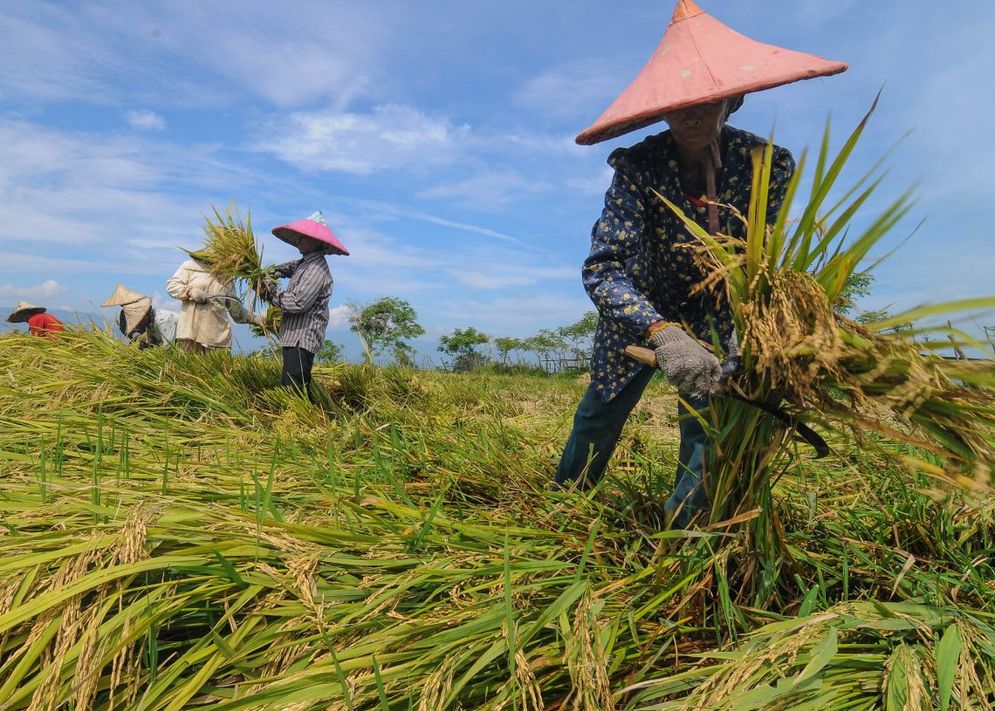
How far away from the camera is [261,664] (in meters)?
1.22

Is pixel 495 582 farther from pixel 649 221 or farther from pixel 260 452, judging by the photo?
pixel 260 452

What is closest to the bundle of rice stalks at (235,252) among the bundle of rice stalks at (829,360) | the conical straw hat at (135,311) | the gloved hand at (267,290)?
the gloved hand at (267,290)

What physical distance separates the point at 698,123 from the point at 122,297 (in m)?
5.56

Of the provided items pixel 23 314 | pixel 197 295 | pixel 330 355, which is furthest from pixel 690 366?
pixel 330 355

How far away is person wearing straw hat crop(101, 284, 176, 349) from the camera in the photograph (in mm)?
5465

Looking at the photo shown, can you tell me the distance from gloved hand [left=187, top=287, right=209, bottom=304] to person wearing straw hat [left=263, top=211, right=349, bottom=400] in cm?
82

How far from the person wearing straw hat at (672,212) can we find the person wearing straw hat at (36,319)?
468 cm

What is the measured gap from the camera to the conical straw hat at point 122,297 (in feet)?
18.2

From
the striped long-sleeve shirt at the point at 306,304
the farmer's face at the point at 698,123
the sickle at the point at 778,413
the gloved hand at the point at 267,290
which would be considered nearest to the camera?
the sickle at the point at 778,413

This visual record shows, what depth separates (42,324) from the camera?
5.59 metres

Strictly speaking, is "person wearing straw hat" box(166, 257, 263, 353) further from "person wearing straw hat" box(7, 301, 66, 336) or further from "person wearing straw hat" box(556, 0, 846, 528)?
"person wearing straw hat" box(556, 0, 846, 528)

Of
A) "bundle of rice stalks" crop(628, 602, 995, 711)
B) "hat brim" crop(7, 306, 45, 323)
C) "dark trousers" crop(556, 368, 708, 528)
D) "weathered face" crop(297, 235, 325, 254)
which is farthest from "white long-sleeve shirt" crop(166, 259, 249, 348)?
"bundle of rice stalks" crop(628, 602, 995, 711)

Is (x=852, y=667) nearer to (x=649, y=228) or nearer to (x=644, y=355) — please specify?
(x=644, y=355)

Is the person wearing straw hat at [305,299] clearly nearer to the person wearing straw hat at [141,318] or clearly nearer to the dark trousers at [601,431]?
the person wearing straw hat at [141,318]
